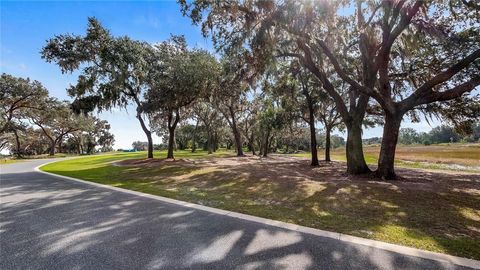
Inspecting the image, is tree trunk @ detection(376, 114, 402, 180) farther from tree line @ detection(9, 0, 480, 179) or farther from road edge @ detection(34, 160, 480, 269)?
road edge @ detection(34, 160, 480, 269)

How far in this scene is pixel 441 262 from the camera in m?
3.55

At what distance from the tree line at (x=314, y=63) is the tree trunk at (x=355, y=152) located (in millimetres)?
46

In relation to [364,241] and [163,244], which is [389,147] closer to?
[364,241]

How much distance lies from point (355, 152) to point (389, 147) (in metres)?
1.71

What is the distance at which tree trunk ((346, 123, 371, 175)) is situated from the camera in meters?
12.3

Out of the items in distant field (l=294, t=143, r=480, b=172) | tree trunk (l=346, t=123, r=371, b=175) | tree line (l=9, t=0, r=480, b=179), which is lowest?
distant field (l=294, t=143, r=480, b=172)

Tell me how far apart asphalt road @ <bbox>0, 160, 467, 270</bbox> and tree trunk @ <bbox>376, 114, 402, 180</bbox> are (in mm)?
8028

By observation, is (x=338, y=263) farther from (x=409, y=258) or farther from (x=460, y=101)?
(x=460, y=101)

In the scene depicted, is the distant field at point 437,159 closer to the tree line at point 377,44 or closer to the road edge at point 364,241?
the tree line at point 377,44

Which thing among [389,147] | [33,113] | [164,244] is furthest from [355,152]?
[33,113]

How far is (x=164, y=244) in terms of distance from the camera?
4.15 meters

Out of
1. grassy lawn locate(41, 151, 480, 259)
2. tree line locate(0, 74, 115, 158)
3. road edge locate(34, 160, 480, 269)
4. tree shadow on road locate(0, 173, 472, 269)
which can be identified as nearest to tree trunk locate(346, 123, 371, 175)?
grassy lawn locate(41, 151, 480, 259)

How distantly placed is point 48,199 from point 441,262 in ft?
29.9

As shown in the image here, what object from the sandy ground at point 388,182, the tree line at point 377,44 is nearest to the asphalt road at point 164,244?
the sandy ground at point 388,182
